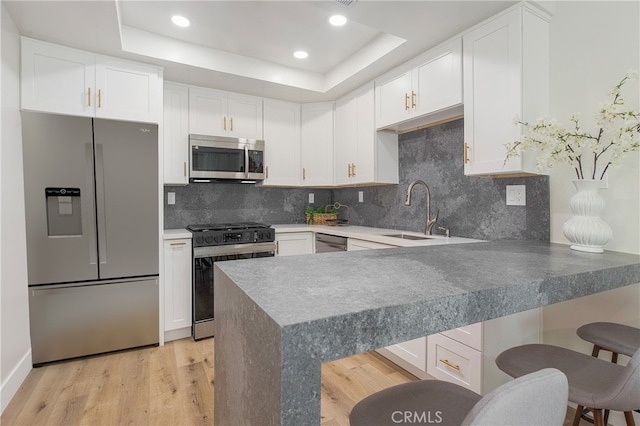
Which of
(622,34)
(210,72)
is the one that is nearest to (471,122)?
(622,34)

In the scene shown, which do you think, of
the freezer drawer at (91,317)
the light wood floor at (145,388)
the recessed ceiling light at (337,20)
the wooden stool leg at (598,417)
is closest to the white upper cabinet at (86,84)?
the freezer drawer at (91,317)

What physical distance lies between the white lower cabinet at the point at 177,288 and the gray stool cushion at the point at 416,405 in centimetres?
236

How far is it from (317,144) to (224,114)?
1.05 m

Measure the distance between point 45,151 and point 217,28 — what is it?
1.53 metres

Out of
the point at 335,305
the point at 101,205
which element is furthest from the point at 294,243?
the point at 335,305

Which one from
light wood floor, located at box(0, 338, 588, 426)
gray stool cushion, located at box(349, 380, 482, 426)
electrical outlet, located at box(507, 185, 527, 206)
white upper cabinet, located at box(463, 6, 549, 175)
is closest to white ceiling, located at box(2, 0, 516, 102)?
white upper cabinet, located at box(463, 6, 549, 175)

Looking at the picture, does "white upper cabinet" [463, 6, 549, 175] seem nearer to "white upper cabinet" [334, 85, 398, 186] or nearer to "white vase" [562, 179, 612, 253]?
"white vase" [562, 179, 612, 253]

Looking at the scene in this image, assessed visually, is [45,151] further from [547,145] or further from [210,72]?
[547,145]

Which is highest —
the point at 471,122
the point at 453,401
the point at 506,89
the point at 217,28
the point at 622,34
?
the point at 217,28

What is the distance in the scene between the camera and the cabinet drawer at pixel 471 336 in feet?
5.88

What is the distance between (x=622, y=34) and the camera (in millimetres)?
1646

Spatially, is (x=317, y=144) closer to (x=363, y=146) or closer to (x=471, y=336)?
(x=363, y=146)

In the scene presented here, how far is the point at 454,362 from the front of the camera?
1.94 meters

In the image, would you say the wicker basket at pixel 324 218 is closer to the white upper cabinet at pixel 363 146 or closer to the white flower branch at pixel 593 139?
the white upper cabinet at pixel 363 146
